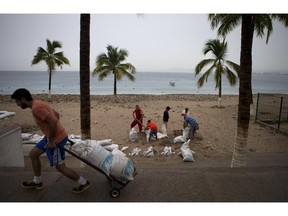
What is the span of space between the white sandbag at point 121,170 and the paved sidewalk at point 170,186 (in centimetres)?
33

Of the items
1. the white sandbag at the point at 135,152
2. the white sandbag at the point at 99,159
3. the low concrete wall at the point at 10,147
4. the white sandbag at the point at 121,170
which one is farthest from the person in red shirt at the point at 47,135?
the white sandbag at the point at 135,152

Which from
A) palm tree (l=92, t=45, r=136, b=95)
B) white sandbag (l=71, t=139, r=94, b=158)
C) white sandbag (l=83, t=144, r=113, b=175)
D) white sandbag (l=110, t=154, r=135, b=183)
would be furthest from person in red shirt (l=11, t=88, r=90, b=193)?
palm tree (l=92, t=45, r=136, b=95)

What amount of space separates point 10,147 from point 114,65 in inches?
727

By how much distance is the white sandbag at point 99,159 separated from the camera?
9.99ft

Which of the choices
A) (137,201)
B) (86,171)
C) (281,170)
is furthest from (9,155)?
(281,170)

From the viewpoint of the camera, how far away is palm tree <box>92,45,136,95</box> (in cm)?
2172

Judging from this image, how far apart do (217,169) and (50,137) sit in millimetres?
3144

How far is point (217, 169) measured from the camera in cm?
423

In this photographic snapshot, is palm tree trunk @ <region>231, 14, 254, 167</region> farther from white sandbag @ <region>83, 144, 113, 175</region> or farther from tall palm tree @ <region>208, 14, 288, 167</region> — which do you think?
white sandbag @ <region>83, 144, 113, 175</region>

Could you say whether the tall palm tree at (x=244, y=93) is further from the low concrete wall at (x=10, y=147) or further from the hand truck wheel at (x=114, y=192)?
the low concrete wall at (x=10, y=147)

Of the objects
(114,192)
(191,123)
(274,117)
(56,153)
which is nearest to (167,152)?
(191,123)

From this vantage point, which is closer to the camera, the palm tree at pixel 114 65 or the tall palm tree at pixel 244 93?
the tall palm tree at pixel 244 93

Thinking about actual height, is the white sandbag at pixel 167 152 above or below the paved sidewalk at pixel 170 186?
below

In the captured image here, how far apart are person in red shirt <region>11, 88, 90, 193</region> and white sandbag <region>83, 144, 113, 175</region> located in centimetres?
37
